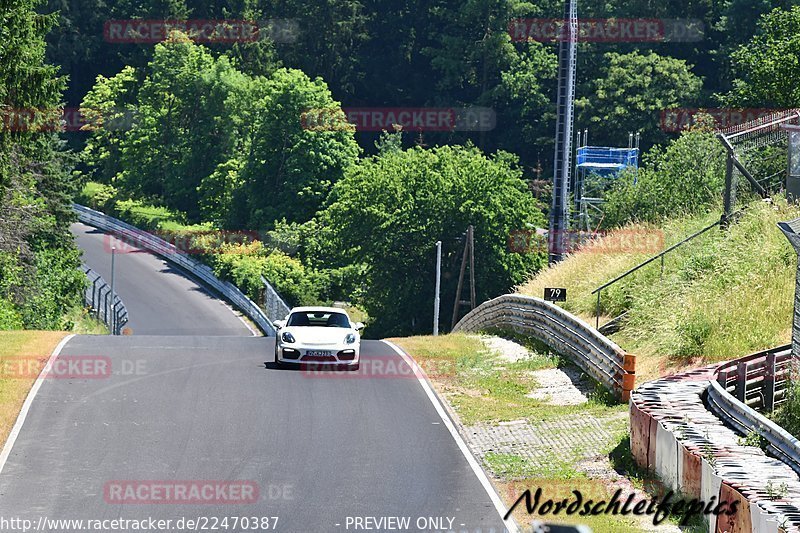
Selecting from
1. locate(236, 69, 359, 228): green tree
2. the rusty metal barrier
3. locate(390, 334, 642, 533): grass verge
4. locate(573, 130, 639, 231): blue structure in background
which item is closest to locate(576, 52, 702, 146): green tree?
locate(573, 130, 639, 231): blue structure in background

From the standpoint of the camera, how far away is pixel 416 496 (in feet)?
56.4

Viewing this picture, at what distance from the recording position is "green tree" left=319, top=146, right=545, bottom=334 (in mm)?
63312

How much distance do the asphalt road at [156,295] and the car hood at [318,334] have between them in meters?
39.1

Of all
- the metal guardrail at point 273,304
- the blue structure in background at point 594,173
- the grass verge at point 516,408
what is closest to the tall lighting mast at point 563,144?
the grass verge at point 516,408

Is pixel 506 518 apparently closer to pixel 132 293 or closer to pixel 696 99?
pixel 132 293

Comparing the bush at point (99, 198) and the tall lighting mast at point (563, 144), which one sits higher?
the tall lighting mast at point (563, 144)

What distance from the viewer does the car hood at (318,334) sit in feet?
87.4

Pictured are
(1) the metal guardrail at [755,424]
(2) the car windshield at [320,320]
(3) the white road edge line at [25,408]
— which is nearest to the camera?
(1) the metal guardrail at [755,424]

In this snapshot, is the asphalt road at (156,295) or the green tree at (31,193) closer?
the green tree at (31,193)

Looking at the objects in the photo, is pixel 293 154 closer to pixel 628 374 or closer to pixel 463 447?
pixel 628 374

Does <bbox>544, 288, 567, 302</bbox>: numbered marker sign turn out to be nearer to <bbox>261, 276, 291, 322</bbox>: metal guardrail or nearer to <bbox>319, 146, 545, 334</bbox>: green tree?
Answer: <bbox>319, 146, 545, 334</bbox>: green tree

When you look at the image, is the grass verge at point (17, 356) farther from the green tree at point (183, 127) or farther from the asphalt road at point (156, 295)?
the green tree at point (183, 127)

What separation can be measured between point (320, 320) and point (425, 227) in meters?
36.2

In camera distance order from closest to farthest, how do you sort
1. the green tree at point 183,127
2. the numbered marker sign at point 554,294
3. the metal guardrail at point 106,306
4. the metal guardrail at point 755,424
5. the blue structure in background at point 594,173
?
the metal guardrail at point 755,424 < the numbered marker sign at point 554,294 < the blue structure in background at point 594,173 < the metal guardrail at point 106,306 < the green tree at point 183,127
